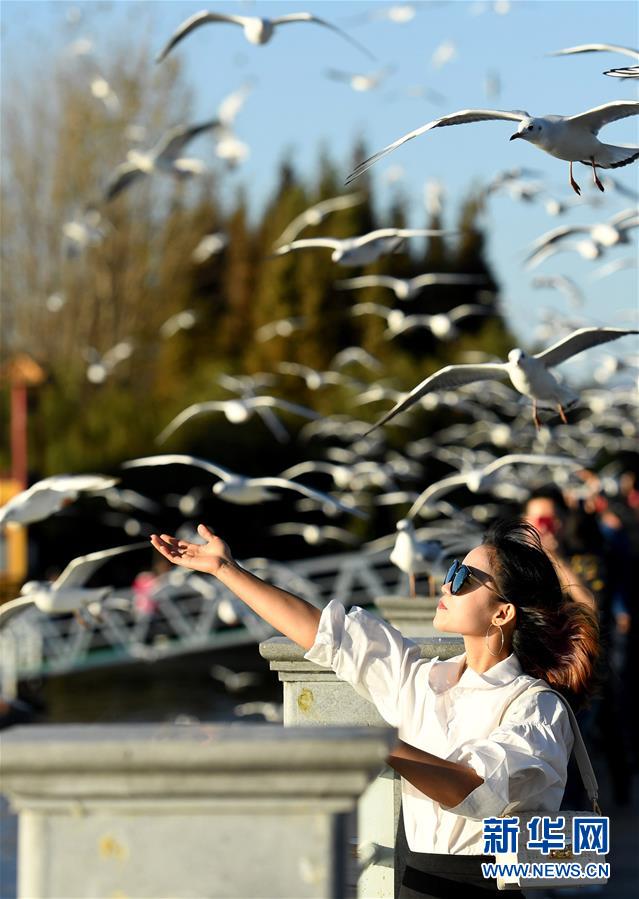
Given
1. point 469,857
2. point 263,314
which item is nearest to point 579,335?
point 469,857

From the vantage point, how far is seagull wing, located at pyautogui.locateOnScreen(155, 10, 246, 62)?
8.74m

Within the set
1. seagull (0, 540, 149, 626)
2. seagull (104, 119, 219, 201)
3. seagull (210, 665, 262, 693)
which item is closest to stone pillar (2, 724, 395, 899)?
seagull (0, 540, 149, 626)

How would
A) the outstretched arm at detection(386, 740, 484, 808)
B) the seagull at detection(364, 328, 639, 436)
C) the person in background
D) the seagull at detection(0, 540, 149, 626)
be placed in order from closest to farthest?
the outstretched arm at detection(386, 740, 484, 808)
the seagull at detection(364, 328, 639, 436)
the person in background
the seagull at detection(0, 540, 149, 626)

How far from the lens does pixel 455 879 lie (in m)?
2.94

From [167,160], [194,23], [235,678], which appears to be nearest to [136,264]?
[235,678]

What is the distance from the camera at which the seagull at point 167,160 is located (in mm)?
11609

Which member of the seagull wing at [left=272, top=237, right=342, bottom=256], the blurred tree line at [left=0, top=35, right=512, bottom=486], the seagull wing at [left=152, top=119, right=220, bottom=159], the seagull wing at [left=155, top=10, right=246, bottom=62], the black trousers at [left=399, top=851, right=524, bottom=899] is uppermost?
the blurred tree line at [left=0, top=35, right=512, bottom=486]

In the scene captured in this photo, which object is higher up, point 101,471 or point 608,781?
point 101,471

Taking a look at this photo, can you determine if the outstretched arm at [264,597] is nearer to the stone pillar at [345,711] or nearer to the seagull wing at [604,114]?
the stone pillar at [345,711]

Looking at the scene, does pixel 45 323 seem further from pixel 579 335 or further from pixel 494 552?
pixel 494 552

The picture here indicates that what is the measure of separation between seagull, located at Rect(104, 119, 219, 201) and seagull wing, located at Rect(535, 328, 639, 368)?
5.95 metres

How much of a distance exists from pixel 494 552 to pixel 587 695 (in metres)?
0.34

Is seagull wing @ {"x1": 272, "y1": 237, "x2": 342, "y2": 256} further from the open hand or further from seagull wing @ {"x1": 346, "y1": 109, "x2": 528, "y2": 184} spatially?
the open hand

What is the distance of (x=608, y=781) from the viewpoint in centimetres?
1006
